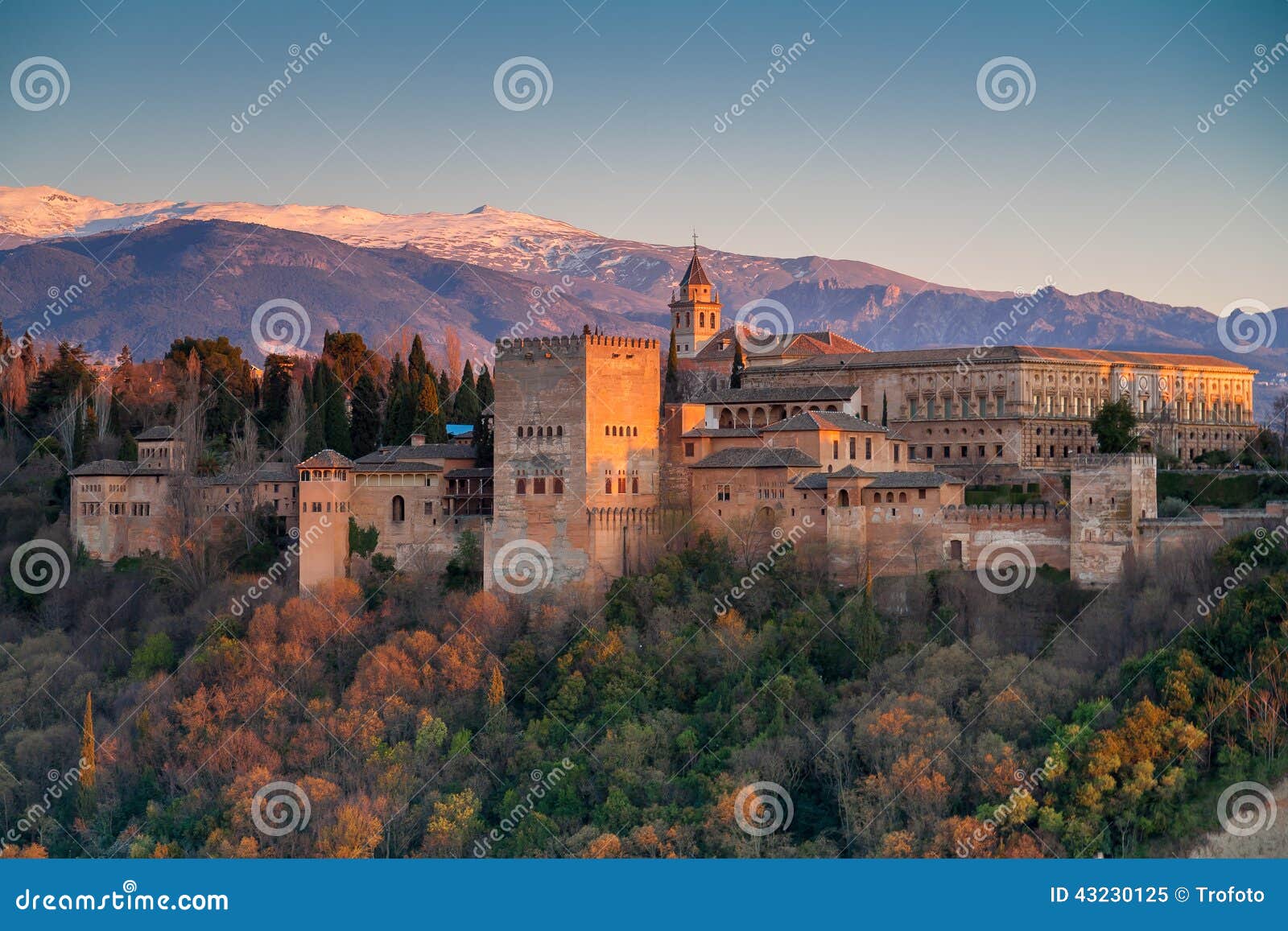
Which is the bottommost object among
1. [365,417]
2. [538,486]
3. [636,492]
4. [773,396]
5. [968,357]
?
[636,492]

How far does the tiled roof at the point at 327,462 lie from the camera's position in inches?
1524

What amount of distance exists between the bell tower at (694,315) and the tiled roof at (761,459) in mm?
29125

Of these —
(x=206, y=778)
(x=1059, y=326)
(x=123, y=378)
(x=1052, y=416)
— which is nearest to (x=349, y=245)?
(x=1059, y=326)

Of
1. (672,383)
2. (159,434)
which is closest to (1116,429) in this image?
(672,383)

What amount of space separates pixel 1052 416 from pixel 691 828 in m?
23.7

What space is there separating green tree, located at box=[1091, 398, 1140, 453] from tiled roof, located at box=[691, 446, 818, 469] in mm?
9213

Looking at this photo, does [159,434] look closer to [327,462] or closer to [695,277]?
[327,462]

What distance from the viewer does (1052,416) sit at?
159ft

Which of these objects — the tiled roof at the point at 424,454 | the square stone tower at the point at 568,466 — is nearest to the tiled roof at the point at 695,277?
the tiled roof at the point at 424,454

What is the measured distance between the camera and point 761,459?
3744cm

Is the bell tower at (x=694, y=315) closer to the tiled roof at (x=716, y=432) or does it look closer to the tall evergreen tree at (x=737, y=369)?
the tall evergreen tree at (x=737, y=369)

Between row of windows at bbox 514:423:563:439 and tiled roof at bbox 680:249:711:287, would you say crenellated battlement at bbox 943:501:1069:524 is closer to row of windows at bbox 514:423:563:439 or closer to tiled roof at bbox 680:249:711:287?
row of windows at bbox 514:423:563:439

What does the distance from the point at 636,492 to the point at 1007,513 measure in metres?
7.92

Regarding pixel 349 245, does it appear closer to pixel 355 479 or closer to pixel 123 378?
pixel 123 378
